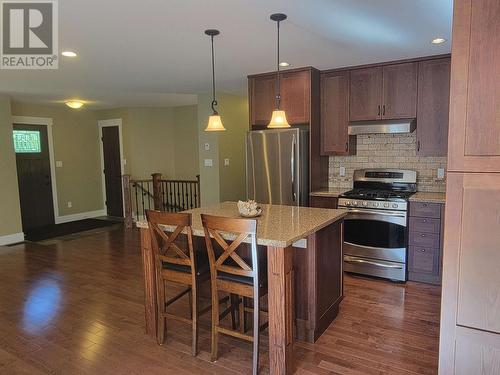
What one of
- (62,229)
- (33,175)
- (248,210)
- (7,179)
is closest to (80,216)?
(62,229)

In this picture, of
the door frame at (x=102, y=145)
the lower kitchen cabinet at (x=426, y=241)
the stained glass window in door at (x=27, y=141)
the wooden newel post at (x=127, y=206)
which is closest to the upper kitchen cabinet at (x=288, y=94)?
the lower kitchen cabinet at (x=426, y=241)

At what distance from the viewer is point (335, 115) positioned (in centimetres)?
432

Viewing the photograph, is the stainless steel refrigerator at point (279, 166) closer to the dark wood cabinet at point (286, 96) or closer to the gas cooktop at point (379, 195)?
the dark wood cabinet at point (286, 96)

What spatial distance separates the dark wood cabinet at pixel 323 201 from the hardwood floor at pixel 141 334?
864mm

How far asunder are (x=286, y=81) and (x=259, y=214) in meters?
2.05

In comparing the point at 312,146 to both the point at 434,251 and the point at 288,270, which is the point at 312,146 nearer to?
the point at 434,251

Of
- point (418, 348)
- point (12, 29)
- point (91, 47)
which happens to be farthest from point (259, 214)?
point (12, 29)

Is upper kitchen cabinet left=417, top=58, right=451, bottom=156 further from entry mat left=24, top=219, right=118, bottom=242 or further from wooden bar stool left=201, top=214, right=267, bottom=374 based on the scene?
entry mat left=24, top=219, right=118, bottom=242

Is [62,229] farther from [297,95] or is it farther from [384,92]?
[384,92]

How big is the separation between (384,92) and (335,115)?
60cm

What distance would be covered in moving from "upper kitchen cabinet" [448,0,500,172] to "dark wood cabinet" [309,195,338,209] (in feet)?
8.55

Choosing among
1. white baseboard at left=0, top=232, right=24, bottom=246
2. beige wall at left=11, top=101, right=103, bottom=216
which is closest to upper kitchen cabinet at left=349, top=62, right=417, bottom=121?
white baseboard at left=0, top=232, right=24, bottom=246

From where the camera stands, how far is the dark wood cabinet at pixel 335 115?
13.9 ft

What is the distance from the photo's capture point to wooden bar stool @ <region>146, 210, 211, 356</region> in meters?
2.41
